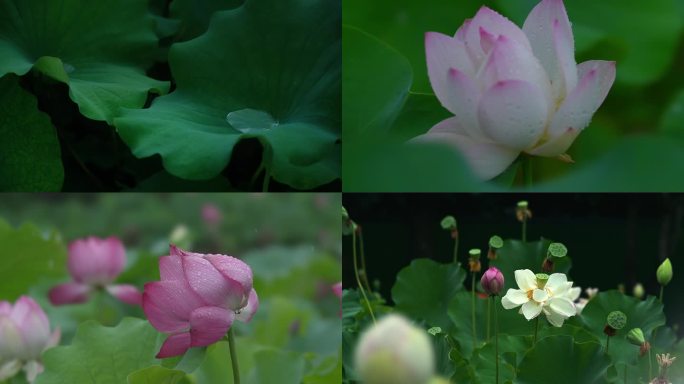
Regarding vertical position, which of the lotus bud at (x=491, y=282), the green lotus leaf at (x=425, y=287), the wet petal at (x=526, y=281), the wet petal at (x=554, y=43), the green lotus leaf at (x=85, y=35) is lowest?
the green lotus leaf at (x=425, y=287)

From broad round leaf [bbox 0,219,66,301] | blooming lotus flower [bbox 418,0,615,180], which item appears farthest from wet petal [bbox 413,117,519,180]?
broad round leaf [bbox 0,219,66,301]

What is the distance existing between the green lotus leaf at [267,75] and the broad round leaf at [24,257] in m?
0.29

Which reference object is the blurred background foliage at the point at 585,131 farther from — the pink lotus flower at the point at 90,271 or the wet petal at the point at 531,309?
the pink lotus flower at the point at 90,271

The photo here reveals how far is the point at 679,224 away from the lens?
0.84m

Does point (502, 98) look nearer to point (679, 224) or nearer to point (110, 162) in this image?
point (679, 224)

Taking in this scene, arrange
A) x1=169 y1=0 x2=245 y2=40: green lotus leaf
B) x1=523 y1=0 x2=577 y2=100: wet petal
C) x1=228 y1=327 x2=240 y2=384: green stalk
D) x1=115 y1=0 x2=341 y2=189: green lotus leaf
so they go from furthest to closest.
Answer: x1=169 y1=0 x2=245 y2=40: green lotus leaf → x1=115 y1=0 x2=341 y2=189: green lotus leaf → x1=523 y1=0 x2=577 y2=100: wet petal → x1=228 y1=327 x2=240 y2=384: green stalk

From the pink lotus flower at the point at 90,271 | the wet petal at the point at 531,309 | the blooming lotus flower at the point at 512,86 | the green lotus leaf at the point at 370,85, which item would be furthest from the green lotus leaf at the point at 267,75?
the pink lotus flower at the point at 90,271

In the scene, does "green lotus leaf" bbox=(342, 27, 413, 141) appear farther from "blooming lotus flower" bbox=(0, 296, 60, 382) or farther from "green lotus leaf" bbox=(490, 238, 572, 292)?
"blooming lotus flower" bbox=(0, 296, 60, 382)

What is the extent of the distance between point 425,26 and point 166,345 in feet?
1.21

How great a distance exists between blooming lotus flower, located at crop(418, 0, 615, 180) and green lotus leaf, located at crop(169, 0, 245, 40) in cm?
28

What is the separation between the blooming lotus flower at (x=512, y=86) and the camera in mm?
632

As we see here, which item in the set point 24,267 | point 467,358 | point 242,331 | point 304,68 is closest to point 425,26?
point 304,68

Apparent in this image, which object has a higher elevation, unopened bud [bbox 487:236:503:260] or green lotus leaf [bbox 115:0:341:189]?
green lotus leaf [bbox 115:0:341:189]

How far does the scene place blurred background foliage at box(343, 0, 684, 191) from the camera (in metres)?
0.73
